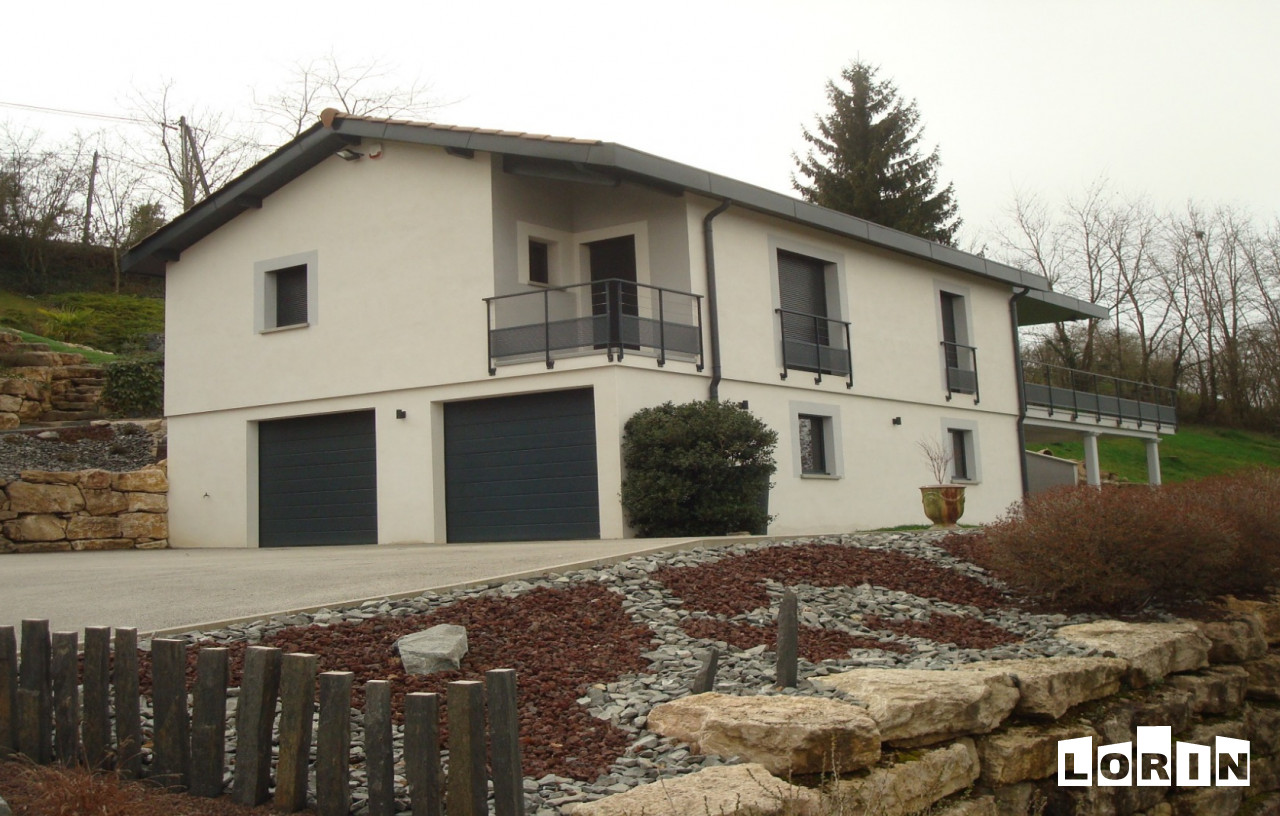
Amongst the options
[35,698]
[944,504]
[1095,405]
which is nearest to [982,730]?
[35,698]

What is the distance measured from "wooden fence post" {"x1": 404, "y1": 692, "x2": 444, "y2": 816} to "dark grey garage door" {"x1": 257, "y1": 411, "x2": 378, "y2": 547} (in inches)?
545

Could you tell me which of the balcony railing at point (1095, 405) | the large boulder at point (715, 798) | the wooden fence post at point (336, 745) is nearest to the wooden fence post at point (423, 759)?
the wooden fence post at point (336, 745)

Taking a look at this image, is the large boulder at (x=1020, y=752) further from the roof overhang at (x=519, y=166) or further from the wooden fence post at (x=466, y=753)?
the roof overhang at (x=519, y=166)

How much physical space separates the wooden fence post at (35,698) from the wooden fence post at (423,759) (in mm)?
2204

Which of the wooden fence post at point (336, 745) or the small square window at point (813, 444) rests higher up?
the small square window at point (813, 444)

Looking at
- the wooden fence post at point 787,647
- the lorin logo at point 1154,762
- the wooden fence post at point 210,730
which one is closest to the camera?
the wooden fence post at point 210,730

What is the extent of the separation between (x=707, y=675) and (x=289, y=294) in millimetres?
15415

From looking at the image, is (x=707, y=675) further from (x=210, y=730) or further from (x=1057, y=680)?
(x=210, y=730)

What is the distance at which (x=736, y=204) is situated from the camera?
17812 millimetres

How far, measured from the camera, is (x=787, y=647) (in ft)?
21.1

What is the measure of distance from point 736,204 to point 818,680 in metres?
12.2

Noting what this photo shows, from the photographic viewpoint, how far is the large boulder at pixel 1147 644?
26.1 ft

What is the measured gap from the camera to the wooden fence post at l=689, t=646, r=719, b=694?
6.16 meters

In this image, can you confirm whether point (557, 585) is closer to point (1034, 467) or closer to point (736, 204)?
point (736, 204)
